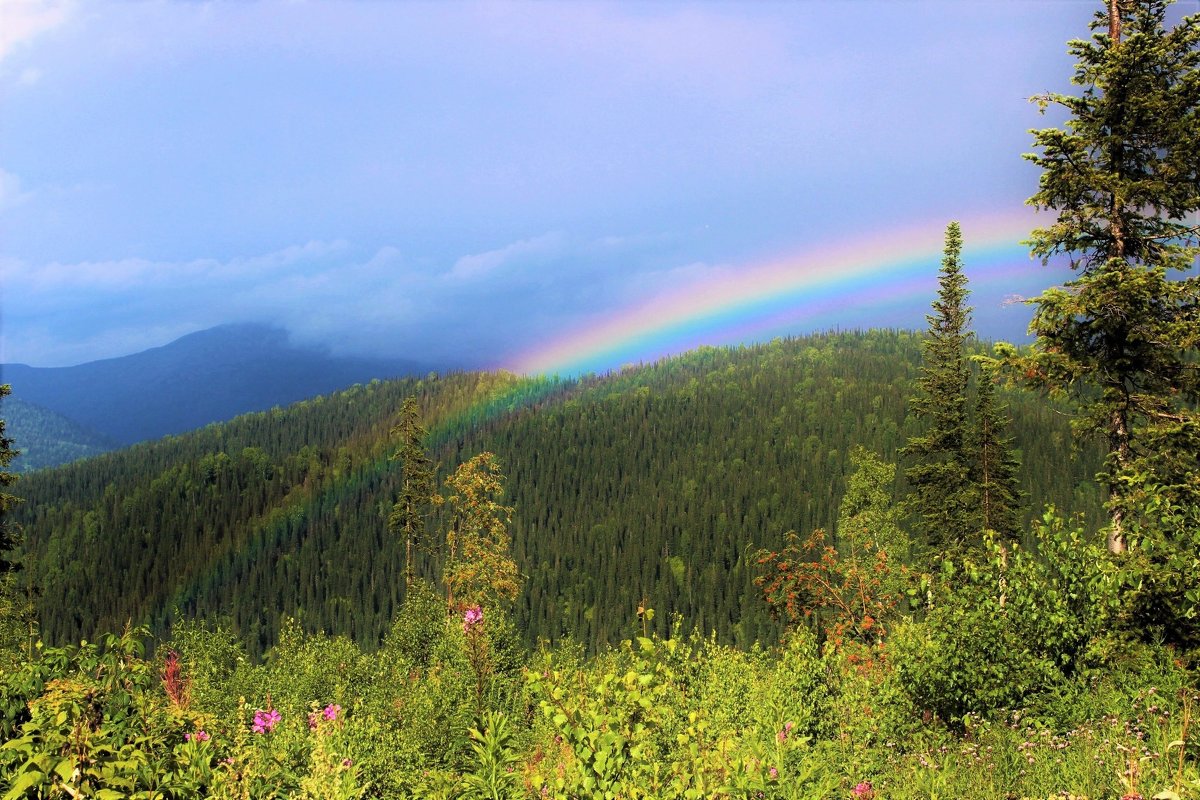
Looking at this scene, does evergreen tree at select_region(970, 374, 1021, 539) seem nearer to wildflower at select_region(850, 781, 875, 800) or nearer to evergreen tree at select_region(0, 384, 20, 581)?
wildflower at select_region(850, 781, 875, 800)

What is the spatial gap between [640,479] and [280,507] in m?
91.4

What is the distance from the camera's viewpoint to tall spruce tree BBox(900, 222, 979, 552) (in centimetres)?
3272

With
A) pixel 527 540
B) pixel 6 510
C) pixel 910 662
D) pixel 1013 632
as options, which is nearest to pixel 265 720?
pixel 910 662

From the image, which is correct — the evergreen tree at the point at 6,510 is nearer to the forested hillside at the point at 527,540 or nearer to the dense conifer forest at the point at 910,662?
the dense conifer forest at the point at 910,662

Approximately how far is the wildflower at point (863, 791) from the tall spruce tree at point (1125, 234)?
8866 millimetres

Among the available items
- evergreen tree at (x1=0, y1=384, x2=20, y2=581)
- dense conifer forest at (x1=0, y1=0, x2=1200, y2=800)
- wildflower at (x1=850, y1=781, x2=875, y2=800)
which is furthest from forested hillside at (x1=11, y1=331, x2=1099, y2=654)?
wildflower at (x1=850, y1=781, x2=875, y2=800)

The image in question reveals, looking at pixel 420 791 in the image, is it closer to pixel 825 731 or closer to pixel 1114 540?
pixel 825 731

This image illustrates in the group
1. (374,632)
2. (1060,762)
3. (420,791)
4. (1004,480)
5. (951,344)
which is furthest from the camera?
(374,632)

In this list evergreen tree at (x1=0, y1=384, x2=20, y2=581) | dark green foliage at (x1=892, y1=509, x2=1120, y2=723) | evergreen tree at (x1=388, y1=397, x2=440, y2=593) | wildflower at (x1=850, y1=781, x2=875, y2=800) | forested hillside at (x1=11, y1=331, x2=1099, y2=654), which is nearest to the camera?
wildflower at (x1=850, y1=781, x2=875, y2=800)

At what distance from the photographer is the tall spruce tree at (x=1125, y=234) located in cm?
1384

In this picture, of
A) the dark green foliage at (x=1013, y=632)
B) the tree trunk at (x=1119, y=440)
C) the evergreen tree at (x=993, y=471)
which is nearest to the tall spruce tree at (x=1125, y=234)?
the tree trunk at (x=1119, y=440)

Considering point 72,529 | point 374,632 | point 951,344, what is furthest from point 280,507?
point 951,344

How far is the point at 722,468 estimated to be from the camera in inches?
7554

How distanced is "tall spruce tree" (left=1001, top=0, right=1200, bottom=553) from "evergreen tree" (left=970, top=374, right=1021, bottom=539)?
18390 mm
